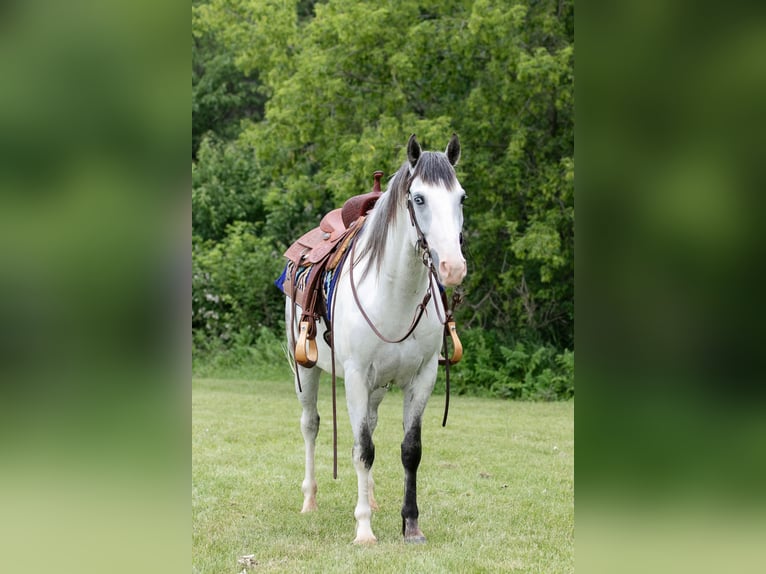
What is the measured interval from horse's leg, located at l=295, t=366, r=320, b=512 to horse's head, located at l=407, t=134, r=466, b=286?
1.90 metres

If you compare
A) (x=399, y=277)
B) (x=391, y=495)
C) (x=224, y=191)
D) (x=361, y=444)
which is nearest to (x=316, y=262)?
(x=399, y=277)

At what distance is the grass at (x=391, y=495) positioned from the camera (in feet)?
13.1

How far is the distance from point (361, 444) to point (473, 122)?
8352mm

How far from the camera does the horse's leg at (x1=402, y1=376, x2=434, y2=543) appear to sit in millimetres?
4301

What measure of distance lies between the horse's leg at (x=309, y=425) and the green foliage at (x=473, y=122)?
20.4 ft

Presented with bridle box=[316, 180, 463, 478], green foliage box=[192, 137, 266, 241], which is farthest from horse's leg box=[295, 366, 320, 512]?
green foliage box=[192, 137, 266, 241]

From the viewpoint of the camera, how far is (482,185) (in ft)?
39.2

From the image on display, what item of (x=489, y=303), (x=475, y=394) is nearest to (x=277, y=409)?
(x=475, y=394)

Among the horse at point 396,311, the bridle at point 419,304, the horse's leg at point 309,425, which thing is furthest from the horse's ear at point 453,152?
the horse's leg at point 309,425

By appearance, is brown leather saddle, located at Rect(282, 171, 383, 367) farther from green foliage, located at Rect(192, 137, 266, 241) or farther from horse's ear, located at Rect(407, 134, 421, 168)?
green foliage, located at Rect(192, 137, 266, 241)

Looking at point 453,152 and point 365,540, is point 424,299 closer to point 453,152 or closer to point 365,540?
point 453,152
